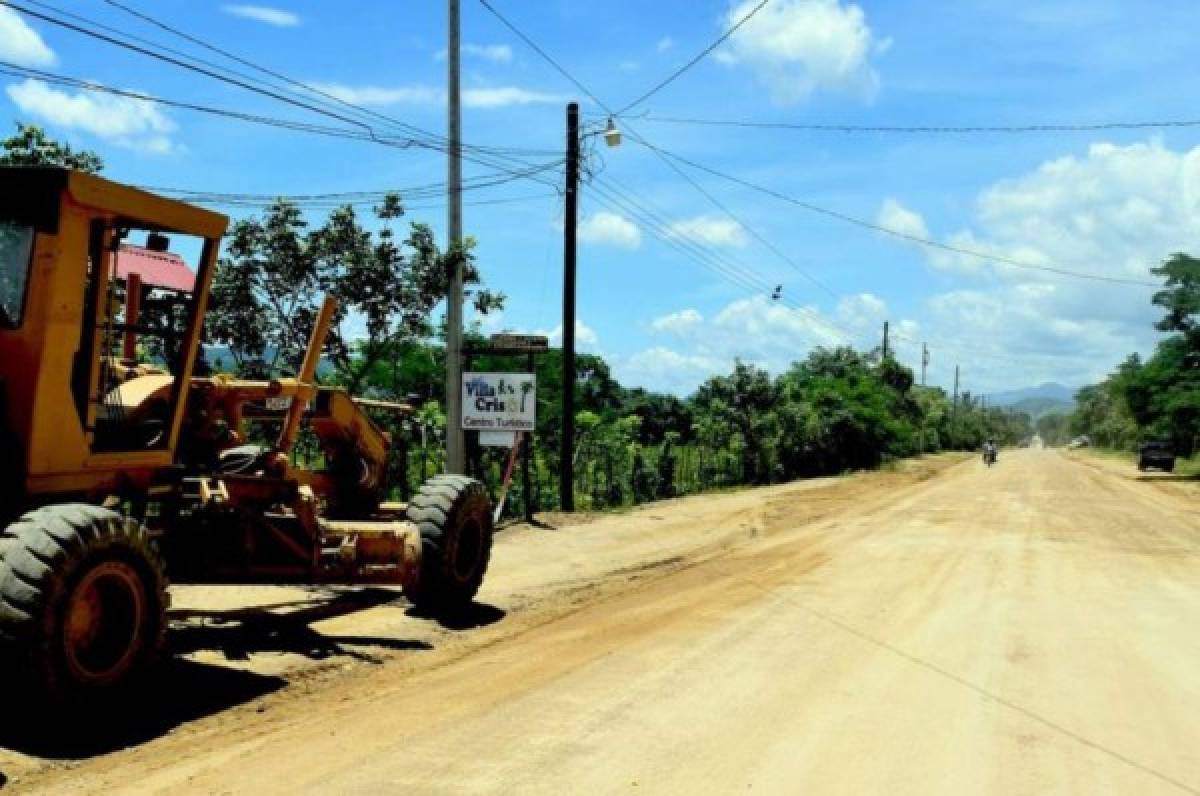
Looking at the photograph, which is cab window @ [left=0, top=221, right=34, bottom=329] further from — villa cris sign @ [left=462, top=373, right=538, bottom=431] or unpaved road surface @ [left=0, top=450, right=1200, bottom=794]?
villa cris sign @ [left=462, top=373, right=538, bottom=431]

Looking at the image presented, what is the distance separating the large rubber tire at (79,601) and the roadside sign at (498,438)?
38.5ft

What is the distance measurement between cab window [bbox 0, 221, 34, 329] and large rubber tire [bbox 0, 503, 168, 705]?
112 centimetres

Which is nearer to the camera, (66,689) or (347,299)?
(66,689)

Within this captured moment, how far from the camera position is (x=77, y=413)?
645 centimetres

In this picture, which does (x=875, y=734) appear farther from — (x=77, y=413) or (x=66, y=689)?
(x=77, y=413)

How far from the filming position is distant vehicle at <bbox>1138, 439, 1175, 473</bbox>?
53688 millimetres

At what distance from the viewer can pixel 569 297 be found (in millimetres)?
21734

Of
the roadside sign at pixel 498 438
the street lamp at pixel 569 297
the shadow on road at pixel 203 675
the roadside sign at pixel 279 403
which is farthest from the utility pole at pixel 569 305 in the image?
the roadside sign at pixel 279 403

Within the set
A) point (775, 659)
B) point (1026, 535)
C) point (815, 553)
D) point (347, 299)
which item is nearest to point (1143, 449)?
point (1026, 535)

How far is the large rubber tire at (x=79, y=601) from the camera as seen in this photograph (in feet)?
18.0

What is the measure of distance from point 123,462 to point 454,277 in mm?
10798

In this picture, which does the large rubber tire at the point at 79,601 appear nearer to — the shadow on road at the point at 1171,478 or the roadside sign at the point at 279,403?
the roadside sign at the point at 279,403

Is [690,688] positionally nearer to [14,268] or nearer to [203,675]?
[203,675]

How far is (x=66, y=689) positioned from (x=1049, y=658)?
7079 millimetres
